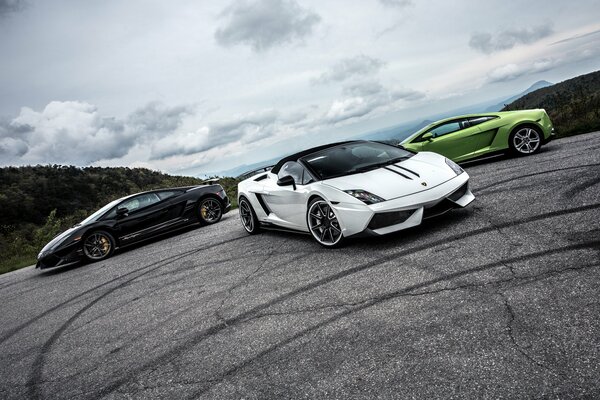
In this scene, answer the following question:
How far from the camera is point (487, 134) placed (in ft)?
30.8

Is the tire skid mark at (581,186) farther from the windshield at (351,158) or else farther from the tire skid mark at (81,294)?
the tire skid mark at (81,294)

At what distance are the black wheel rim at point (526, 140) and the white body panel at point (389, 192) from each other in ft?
13.6

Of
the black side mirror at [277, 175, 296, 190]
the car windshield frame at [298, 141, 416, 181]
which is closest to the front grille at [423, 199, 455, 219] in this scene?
the car windshield frame at [298, 141, 416, 181]

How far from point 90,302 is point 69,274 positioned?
11.2 feet

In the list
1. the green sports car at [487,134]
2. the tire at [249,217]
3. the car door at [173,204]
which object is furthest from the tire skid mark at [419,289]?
the car door at [173,204]

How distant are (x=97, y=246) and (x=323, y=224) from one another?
6.34 m

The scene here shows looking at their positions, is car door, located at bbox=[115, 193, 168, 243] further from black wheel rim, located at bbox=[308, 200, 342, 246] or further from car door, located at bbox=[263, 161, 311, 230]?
black wheel rim, located at bbox=[308, 200, 342, 246]

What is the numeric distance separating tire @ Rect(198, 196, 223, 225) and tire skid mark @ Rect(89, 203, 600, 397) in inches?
270

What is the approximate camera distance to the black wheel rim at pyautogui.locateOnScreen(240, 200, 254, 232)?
303 inches

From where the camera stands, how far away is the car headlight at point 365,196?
15.9ft

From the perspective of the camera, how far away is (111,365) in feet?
11.8

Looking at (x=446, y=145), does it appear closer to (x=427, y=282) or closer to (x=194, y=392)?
(x=427, y=282)

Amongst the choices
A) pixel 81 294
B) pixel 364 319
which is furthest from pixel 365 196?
pixel 81 294

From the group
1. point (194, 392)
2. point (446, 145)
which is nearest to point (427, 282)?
point (194, 392)
